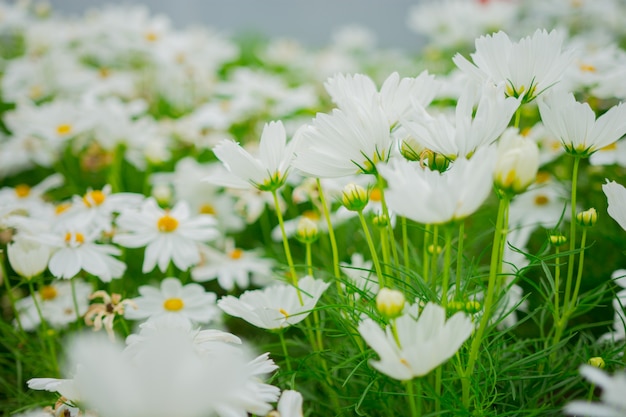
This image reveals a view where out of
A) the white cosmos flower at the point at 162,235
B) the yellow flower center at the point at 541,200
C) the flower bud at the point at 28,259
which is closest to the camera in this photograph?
the flower bud at the point at 28,259

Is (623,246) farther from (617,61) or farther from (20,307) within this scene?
(20,307)

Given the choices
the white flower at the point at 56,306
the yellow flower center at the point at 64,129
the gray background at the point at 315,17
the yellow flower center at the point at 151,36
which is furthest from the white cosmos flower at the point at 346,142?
the gray background at the point at 315,17

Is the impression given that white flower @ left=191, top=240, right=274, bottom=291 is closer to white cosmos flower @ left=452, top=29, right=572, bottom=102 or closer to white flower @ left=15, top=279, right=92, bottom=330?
white flower @ left=15, top=279, right=92, bottom=330

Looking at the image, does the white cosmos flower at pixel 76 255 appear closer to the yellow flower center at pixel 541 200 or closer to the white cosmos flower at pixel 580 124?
the white cosmos flower at pixel 580 124

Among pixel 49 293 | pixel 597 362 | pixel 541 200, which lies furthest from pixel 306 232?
pixel 541 200

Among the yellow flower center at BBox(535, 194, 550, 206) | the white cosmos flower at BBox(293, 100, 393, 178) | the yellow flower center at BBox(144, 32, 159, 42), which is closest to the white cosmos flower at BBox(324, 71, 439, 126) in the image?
the white cosmos flower at BBox(293, 100, 393, 178)

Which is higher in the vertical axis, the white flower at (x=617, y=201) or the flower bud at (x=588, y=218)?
the white flower at (x=617, y=201)

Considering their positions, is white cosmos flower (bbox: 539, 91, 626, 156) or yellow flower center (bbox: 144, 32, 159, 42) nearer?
white cosmos flower (bbox: 539, 91, 626, 156)

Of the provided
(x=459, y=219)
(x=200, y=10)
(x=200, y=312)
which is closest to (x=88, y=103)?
(x=200, y=312)
